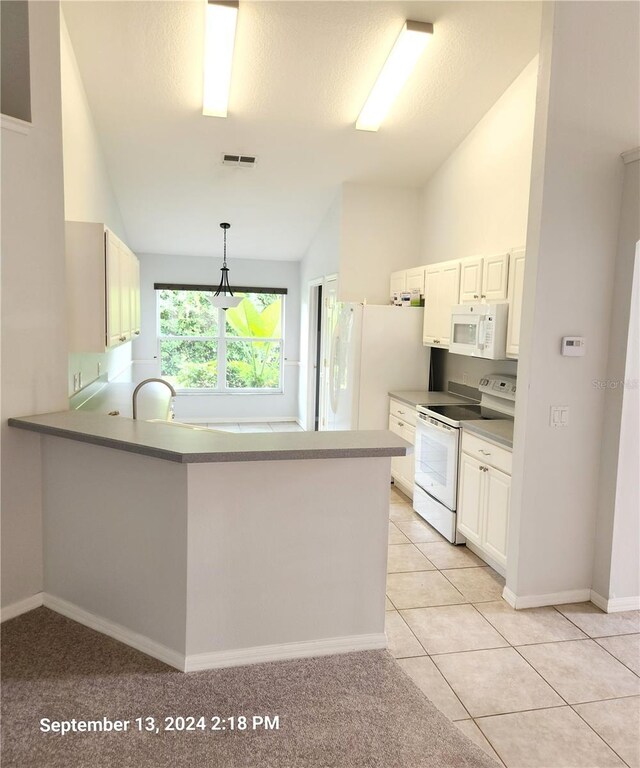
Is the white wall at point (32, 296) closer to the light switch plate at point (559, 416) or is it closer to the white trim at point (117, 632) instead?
the white trim at point (117, 632)

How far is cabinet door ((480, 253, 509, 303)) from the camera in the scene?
3.75m

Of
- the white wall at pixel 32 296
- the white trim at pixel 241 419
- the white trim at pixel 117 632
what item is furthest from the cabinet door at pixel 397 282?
the white trim at pixel 117 632

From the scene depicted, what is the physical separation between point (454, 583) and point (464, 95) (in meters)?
3.62

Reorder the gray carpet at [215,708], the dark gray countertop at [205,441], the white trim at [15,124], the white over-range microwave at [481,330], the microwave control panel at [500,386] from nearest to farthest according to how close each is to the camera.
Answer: the gray carpet at [215,708], the dark gray countertop at [205,441], the white trim at [15,124], the white over-range microwave at [481,330], the microwave control panel at [500,386]

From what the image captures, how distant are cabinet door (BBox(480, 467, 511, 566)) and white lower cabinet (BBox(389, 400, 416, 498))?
1178 mm

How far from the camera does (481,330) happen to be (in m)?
3.85

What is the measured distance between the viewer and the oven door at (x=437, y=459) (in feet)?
12.8

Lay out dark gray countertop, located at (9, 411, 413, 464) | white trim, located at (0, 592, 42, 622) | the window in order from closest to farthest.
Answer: dark gray countertop, located at (9, 411, 413, 464), white trim, located at (0, 592, 42, 622), the window

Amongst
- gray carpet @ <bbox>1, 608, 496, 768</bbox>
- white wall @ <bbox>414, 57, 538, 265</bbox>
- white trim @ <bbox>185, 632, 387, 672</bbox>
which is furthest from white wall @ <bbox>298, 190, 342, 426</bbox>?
gray carpet @ <bbox>1, 608, 496, 768</bbox>

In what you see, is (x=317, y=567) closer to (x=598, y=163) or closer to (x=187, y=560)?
(x=187, y=560)

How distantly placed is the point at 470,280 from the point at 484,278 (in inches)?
8.8

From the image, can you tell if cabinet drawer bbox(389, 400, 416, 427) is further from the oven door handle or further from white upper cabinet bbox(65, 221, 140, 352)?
white upper cabinet bbox(65, 221, 140, 352)

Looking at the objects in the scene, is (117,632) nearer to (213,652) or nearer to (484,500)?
(213,652)

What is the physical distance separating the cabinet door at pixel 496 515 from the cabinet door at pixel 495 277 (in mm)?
1220
